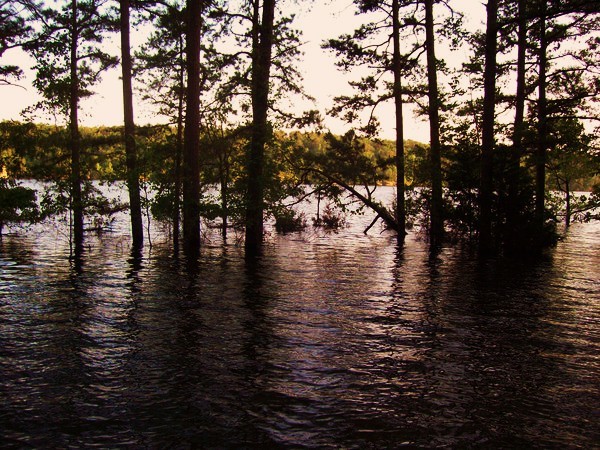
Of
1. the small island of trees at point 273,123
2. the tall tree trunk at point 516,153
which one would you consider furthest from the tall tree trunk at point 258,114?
the tall tree trunk at point 516,153

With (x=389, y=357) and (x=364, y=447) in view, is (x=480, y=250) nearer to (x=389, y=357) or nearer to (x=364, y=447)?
(x=389, y=357)

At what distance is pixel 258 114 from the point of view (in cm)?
2148

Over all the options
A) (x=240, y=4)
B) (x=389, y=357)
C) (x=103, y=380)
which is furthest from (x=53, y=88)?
(x=389, y=357)

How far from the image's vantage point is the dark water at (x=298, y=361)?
5.47 meters

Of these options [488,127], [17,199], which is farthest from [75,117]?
[488,127]

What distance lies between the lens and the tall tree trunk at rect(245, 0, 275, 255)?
67.9ft

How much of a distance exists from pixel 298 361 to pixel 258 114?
15.6 metres

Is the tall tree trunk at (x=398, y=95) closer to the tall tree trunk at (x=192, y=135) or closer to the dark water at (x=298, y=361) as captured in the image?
the tall tree trunk at (x=192, y=135)

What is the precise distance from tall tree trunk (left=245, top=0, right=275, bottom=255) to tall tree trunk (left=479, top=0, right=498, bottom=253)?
28.7 ft

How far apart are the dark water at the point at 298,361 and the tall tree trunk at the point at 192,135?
5997 millimetres

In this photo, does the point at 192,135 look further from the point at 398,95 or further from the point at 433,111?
the point at 433,111

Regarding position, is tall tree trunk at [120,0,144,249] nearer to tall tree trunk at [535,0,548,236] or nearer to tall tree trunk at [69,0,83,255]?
tall tree trunk at [69,0,83,255]

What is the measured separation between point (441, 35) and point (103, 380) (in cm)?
2351

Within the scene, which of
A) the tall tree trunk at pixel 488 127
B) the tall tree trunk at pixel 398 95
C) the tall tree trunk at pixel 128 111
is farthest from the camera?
the tall tree trunk at pixel 398 95
